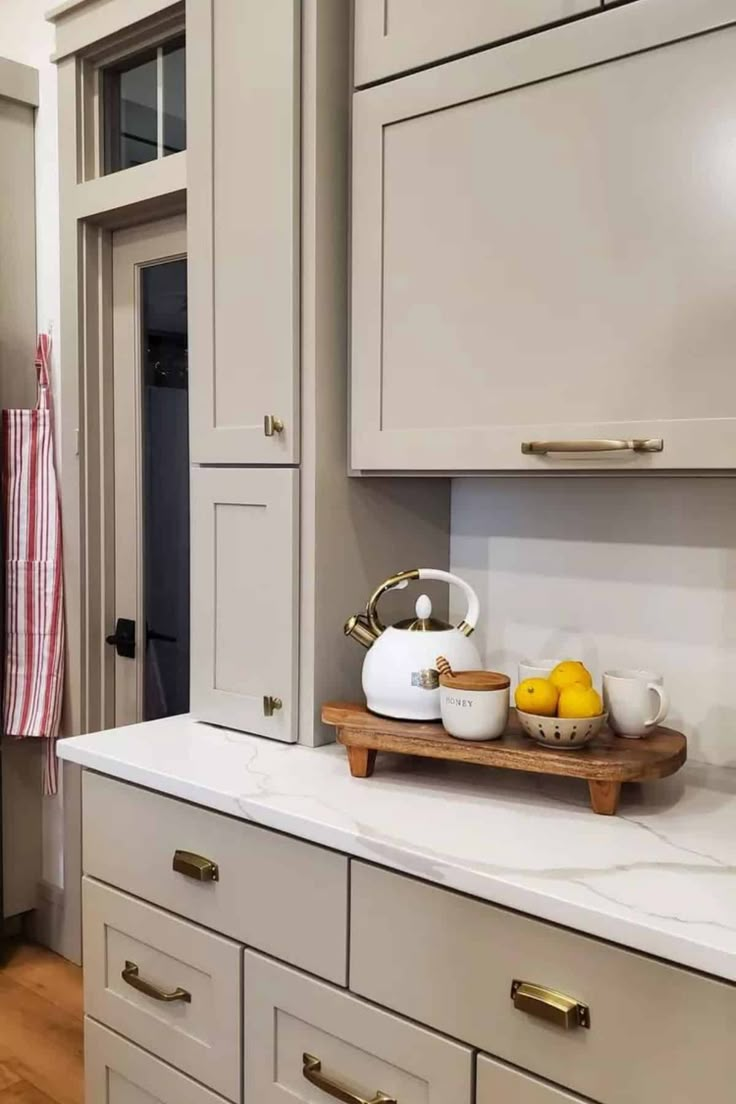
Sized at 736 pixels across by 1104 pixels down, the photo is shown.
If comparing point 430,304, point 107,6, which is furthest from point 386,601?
point 107,6

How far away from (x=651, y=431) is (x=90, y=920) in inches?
50.3

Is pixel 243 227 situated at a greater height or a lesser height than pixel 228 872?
greater

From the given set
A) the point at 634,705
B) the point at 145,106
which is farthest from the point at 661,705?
the point at 145,106

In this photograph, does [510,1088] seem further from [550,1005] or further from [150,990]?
[150,990]

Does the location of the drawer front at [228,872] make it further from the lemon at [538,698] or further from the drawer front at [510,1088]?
the lemon at [538,698]

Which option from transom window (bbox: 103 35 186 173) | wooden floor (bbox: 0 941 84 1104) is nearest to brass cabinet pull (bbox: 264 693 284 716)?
wooden floor (bbox: 0 941 84 1104)

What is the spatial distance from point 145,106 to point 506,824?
6.81 ft

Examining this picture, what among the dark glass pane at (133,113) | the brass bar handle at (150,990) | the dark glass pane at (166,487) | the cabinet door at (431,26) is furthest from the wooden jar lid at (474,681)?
the dark glass pane at (133,113)

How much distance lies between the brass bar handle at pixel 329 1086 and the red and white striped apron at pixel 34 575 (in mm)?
1549

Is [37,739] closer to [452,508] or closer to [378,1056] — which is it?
[452,508]

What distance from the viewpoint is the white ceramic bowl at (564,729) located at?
133 centimetres

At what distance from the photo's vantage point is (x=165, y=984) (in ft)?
5.11

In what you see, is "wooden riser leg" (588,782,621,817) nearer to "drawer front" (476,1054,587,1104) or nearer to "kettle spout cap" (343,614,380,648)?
"drawer front" (476,1054,587,1104)

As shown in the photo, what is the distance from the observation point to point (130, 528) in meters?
2.61
